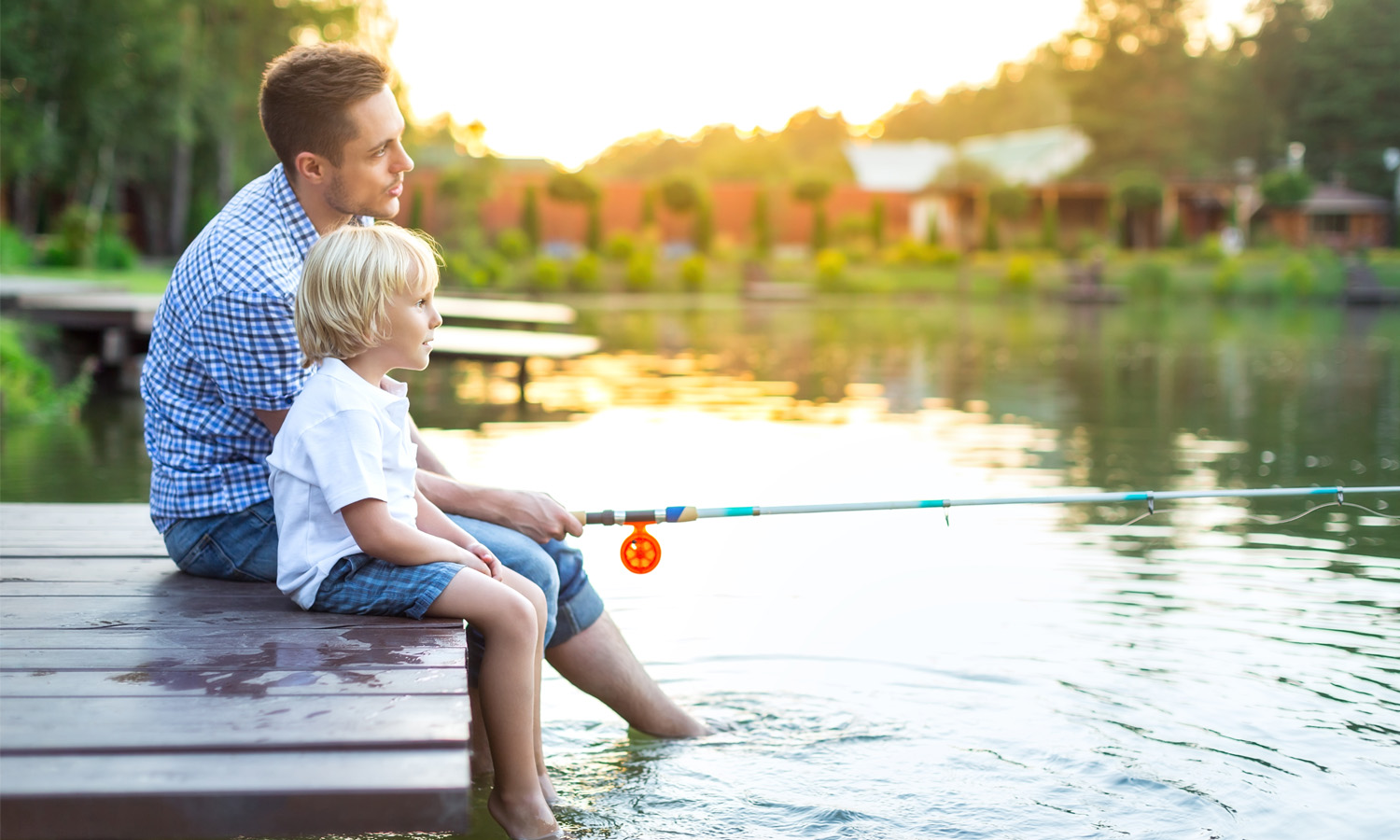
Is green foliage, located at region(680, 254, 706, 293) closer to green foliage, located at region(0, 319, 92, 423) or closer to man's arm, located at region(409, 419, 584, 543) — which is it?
green foliage, located at region(0, 319, 92, 423)

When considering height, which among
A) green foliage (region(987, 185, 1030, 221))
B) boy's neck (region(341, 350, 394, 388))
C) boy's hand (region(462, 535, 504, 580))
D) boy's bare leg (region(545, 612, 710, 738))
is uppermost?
green foliage (region(987, 185, 1030, 221))

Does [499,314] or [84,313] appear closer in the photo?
[84,313]

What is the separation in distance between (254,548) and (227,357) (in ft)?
1.26

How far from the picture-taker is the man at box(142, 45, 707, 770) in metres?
2.41

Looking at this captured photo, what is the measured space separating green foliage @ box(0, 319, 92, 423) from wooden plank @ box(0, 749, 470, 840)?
7.55 meters

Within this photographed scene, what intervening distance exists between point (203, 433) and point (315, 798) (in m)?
1.14

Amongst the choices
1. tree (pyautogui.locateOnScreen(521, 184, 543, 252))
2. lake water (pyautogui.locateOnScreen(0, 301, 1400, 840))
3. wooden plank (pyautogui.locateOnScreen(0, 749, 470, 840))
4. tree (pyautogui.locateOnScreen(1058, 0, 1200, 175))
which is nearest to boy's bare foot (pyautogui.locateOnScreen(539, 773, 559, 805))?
lake water (pyautogui.locateOnScreen(0, 301, 1400, 840))

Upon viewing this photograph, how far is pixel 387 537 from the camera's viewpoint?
7.29ft

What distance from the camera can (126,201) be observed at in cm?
3003

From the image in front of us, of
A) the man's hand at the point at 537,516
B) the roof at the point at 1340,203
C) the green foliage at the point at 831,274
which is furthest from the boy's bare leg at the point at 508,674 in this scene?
the roof at the point at 1340,203

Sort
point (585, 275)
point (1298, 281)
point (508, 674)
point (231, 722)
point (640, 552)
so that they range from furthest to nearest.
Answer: point (1298, 281) → point (585, 275) → point (640, 552) → point (508, 674) → point (231, 722)

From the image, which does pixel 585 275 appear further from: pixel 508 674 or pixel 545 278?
pixel 508 674

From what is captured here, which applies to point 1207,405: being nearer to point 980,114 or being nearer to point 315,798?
point 315,798

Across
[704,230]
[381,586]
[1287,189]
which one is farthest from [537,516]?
[1287,189]
